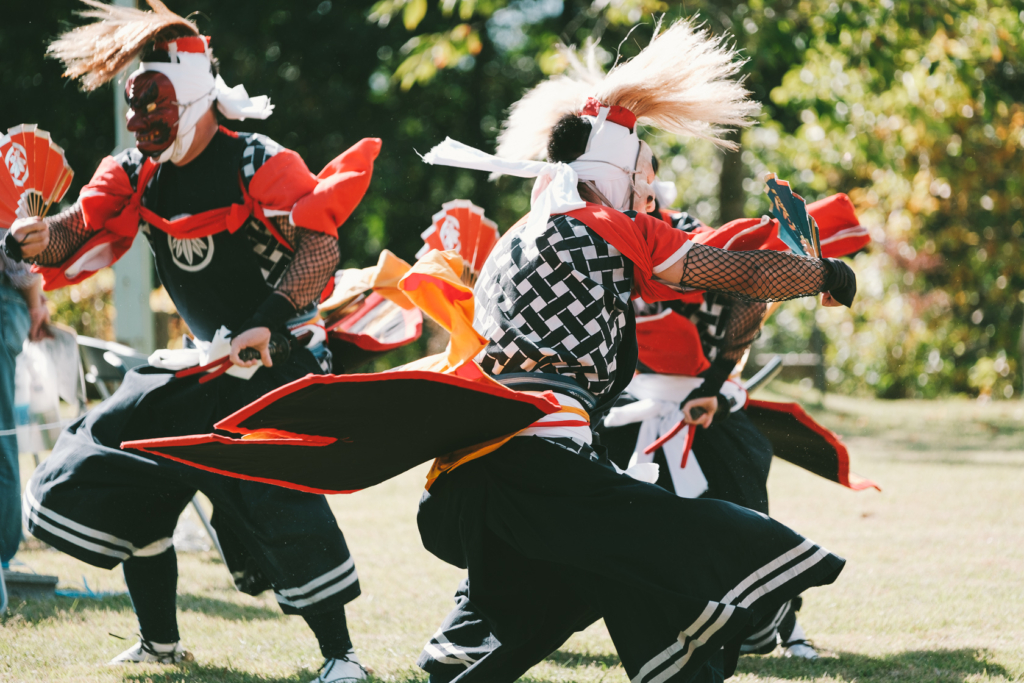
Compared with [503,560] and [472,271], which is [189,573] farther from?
[503,560]

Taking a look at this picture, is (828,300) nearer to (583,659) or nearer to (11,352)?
(583,659)

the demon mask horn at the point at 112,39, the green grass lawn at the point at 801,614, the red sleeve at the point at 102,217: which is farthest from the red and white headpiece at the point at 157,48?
the green grass lawn at the point at 801,614

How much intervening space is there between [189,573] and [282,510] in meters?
2.11

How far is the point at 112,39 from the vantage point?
11.2 feet

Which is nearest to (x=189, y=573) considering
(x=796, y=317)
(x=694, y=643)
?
(x=694, y=643)

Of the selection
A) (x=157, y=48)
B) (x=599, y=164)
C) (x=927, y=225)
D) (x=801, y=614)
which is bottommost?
(x=801, y=614)

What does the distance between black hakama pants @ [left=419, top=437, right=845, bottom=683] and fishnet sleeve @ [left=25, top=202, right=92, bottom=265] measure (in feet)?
5.63

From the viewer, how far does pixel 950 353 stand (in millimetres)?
13891

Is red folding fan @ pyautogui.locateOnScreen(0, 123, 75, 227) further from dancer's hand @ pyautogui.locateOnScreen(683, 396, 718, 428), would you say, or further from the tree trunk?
the tree trunk

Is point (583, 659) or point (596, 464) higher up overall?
point (596, 464)

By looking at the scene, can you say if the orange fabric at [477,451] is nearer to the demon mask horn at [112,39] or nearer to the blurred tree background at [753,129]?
the demon mask horn at [112,39]

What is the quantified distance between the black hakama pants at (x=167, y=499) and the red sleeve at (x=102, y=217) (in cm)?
47

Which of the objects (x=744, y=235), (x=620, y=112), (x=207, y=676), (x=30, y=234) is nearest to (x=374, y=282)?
(x=30, y=234)

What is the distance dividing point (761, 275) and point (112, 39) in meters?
2.31
